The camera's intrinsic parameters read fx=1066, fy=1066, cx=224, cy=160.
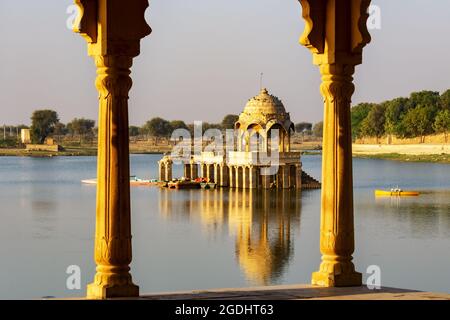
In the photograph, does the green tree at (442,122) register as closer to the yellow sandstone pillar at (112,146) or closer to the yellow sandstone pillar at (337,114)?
the yellow sandstone pillar at (337,114)

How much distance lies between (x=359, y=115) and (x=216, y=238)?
118855 millimetres

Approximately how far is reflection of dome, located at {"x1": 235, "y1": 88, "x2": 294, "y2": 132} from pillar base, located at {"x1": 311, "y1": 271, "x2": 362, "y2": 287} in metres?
56.0

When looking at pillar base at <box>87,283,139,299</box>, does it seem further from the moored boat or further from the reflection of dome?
the moored boat

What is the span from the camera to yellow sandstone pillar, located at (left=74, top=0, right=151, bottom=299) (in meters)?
10.1

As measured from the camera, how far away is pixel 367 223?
47812mm

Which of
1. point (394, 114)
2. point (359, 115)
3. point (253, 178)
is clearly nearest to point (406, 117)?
point (394, 114)

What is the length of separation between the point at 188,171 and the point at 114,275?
70.6 meters

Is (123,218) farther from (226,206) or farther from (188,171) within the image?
(188,171)

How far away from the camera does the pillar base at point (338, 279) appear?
11.3 meters

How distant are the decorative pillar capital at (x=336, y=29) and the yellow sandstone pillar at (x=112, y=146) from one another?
220 centimetres

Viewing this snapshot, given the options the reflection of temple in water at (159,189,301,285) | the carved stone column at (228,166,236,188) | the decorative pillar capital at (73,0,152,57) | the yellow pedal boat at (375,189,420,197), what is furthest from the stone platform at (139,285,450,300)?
the carved stone column at (228,166,236,188)

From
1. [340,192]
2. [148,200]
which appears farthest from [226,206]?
[340,192]

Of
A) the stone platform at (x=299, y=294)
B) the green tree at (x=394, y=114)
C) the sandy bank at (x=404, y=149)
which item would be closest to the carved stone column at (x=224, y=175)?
the sandy bank at (x=404, y=149)
